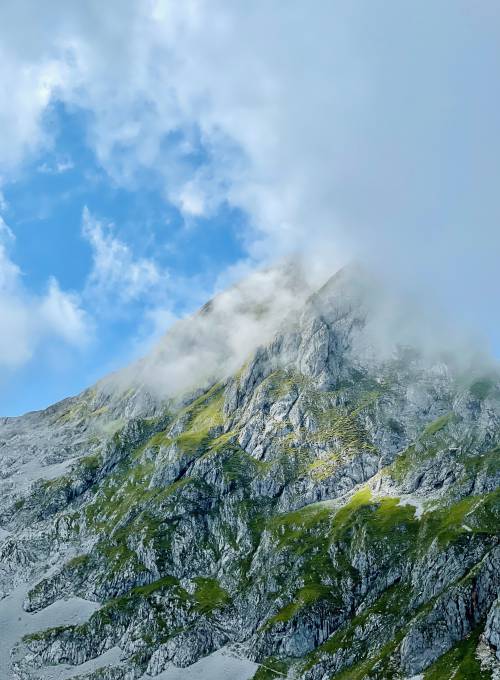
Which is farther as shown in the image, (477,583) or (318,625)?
(318,625)

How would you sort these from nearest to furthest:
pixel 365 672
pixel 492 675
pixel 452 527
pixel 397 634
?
pixel 492 675 < pixel 365 672 < pixel 397 634 < pixel 452 527

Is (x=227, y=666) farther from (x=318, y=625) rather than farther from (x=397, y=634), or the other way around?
(x=397, y=634)

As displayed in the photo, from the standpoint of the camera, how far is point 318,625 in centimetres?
18938

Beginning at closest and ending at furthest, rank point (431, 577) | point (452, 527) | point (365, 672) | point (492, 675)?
point (492, 675), point (365, 672), point (431, 577), point (452, 527)

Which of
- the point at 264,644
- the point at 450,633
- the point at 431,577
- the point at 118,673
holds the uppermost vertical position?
the point at 118,673

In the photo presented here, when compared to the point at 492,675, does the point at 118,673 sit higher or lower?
higher

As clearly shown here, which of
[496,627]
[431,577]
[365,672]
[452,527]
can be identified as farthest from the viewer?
[452,527]

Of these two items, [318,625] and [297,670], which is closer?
[297,670]

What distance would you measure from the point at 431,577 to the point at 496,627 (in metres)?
36.6

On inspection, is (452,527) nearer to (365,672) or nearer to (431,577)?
(431,577)

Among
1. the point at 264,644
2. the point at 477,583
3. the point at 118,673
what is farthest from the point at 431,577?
the point at 118,673

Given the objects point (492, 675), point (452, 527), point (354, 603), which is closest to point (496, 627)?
point (492, 675)

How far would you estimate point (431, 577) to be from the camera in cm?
17375

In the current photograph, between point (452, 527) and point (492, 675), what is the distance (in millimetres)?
64327
